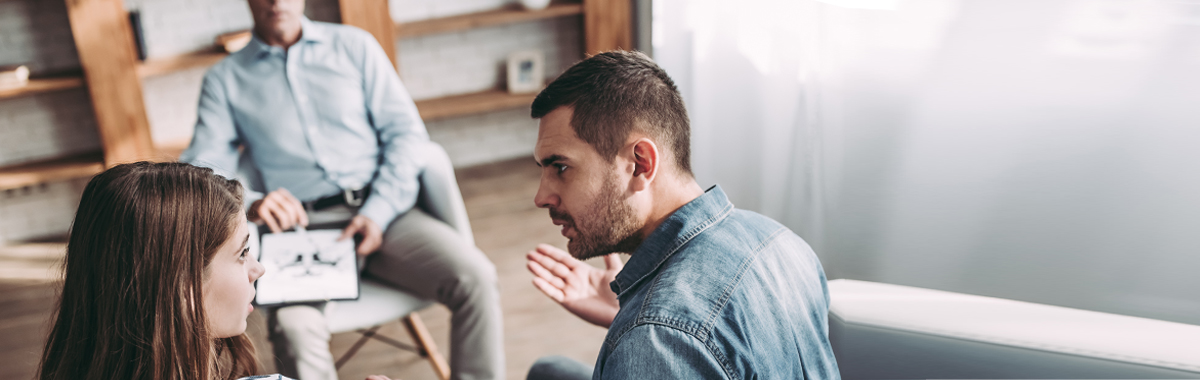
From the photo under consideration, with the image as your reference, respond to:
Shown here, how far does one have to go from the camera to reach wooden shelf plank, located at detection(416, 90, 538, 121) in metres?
3.49

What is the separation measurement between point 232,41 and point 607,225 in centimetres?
256

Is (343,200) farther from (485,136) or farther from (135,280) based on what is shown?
(485,136)

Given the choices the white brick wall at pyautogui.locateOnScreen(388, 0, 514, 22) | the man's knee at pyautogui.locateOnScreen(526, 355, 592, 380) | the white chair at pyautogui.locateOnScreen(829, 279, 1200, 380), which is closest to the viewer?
the white chair at pyautogui.locateOnScreen(829, 279, 1200, 380)

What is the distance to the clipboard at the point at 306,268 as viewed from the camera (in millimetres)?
1769

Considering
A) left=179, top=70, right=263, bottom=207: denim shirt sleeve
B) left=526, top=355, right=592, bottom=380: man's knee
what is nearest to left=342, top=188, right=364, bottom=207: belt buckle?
left=179, top=70, right=263, bottom=207: denim shirt sleeve

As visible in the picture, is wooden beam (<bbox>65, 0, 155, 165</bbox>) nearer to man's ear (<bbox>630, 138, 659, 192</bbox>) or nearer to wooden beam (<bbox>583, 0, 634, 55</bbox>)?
wooden beam (<bbox>583, 0, 634, 55</bbox>)

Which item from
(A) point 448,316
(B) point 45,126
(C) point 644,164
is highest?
(C) point 644,164

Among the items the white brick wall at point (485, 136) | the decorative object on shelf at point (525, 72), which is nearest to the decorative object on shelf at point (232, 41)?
the white brick wall at point (485, 136)

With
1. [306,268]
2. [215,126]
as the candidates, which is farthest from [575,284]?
[215,126]

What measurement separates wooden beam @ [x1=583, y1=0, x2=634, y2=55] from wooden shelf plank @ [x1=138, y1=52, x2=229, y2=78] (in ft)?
5.10

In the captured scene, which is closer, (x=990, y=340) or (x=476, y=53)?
(x=990, y=340)

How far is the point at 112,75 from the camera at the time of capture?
116 inches

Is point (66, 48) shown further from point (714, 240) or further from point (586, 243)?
point (714, 240)

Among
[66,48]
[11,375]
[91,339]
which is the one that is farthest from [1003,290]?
[66,48]
